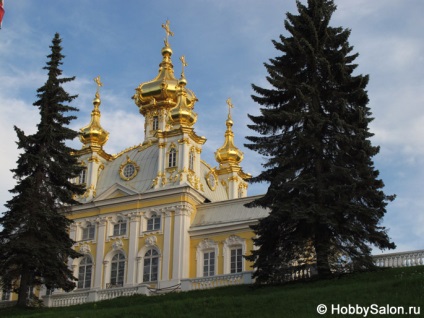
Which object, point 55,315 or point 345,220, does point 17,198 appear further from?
point 345,220

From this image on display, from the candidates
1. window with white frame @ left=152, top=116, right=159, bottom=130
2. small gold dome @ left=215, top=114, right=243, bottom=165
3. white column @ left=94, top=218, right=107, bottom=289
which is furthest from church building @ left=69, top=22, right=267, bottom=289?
small gold dome @ left=215, top=114, right=243, bottom=165

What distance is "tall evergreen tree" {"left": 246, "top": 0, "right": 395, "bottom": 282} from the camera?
27500 millimetres

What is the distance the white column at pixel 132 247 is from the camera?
44278mm

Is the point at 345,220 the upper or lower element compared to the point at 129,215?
lower

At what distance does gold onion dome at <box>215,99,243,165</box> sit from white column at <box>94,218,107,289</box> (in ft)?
42.2

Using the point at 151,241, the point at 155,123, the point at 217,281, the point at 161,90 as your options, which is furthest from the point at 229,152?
the point at 217,281

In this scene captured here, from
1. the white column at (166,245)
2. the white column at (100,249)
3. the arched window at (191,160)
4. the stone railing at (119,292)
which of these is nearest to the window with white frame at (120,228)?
the white column at (100,249)

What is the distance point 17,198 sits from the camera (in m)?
32.9

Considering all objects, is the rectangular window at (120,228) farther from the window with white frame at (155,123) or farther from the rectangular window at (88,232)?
the window with white frame at (155,123)

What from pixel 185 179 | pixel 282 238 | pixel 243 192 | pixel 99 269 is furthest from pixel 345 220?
pixel 243 192

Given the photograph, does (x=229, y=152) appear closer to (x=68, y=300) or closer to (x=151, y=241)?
(x=151, y=241)

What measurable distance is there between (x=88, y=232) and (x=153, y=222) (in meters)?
5.01

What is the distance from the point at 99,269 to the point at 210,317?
80.0 ft

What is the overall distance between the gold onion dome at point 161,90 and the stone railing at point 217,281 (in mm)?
23160
